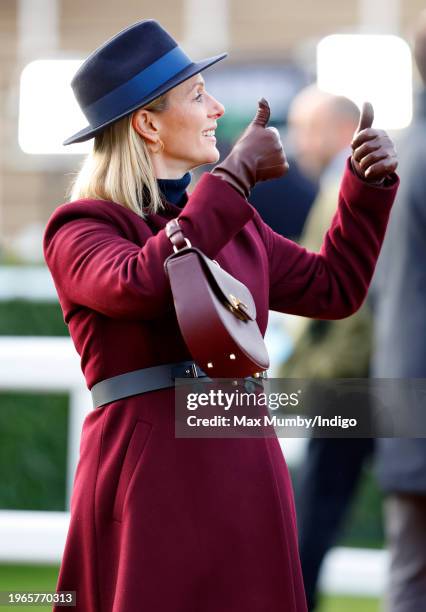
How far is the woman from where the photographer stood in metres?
2.56

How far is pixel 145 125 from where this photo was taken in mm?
2820

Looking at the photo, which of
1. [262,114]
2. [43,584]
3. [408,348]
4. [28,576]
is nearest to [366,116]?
[262,114]

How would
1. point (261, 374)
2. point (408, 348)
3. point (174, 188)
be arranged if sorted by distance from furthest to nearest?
1. point (408, 348)
2. point (174, 188)
3. point (261, 374)

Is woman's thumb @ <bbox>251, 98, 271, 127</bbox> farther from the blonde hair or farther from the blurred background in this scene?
the blurred background

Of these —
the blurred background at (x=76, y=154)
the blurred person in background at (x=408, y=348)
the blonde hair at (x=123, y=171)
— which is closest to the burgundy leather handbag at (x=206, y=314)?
the blonde hair at (x=123, y=171)

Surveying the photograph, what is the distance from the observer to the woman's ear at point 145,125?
2.81m

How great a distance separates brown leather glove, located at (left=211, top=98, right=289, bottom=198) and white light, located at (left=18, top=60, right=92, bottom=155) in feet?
26.8

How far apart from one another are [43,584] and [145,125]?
10.1ft

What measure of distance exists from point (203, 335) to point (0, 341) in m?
3.25

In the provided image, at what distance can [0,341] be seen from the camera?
5.54 m

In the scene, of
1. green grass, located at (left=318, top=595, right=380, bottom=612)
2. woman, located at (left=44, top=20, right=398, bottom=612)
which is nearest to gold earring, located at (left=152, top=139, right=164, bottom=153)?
woman, located at (left=44, top=20, right=398, bottom=612)

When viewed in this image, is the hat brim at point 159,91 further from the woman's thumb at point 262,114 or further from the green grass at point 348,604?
the green grass at point 348,604

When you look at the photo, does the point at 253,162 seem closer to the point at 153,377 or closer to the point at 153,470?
the point at 153,377

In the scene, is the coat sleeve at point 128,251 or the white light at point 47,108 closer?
the coat sleeve at point 128,251
